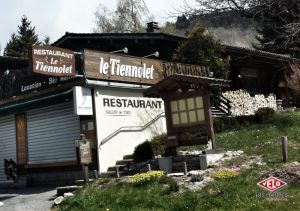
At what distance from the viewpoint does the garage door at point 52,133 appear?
20703 millimetres

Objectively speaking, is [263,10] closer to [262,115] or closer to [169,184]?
[262,115]

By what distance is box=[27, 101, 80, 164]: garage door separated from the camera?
20703mm

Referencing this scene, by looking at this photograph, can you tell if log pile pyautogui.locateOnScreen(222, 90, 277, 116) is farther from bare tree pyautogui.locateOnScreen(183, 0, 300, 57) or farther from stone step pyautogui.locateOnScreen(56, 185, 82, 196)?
stone step pyautogui.locateOnScreen(56, 185, 82, 196)

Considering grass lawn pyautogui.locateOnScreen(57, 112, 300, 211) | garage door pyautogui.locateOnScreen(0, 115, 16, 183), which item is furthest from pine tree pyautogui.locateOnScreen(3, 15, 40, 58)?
grass lawn pyautogui.locateOnScreen(57, 112, 300, 211)

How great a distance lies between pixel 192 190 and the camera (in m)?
12.4

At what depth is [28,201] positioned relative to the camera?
16266mm

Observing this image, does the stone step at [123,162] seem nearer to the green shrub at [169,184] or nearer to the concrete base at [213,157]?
the concrete base at [213,157]

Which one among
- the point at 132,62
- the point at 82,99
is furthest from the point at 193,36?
the point at 82,99

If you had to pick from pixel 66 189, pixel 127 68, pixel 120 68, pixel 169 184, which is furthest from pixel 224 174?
pixel 127 68

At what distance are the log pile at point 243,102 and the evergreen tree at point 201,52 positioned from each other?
3.26 meters

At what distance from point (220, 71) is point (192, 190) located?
14807 millimetres

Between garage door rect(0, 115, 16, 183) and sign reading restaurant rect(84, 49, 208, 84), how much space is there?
6506 millimetres

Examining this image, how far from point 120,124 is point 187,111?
4.35 meters

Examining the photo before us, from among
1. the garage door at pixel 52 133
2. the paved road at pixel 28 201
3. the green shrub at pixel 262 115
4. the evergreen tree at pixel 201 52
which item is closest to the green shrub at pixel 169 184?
the paved road at pixel 28 201
